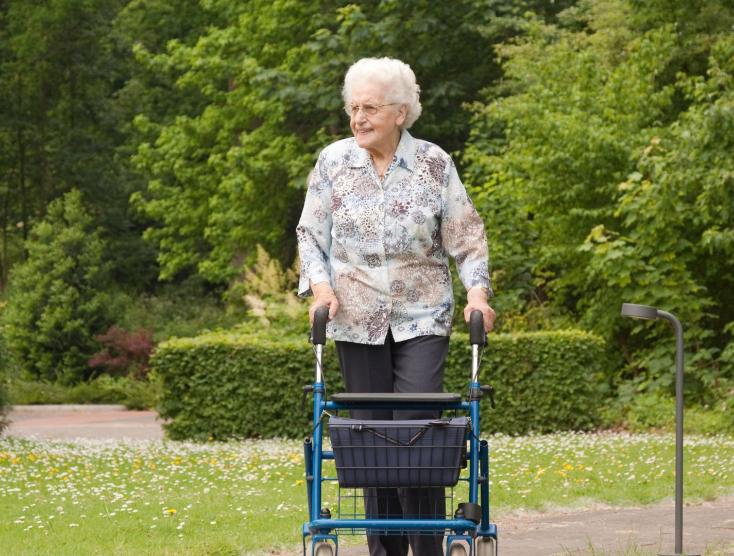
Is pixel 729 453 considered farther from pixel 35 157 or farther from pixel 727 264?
pixel 35 157

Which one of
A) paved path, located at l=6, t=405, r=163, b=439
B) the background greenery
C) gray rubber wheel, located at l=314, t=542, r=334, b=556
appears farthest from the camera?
paved path, located at l=6, t=405, r=163, b=439

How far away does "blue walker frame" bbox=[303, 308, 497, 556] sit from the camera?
4.00 metres

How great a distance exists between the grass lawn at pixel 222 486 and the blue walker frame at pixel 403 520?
5.52 feet

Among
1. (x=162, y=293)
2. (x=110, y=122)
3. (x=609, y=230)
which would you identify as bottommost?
(x=162, y=293)

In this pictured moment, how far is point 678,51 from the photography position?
1630cm

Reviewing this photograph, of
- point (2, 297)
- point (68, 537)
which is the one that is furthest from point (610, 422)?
point (2, 297)

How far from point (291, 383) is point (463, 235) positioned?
30.3 feet

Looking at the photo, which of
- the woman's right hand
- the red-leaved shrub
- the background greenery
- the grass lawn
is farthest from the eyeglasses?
the red-leaved shrub

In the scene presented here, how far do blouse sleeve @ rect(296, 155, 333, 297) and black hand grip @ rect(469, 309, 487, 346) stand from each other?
0.53 m

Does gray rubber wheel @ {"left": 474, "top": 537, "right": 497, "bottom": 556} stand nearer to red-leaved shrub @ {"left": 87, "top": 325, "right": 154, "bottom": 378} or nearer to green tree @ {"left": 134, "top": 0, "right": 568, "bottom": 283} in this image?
green tree @ {"left": 134, "top": 0, "right": 568, "bottom": 283}

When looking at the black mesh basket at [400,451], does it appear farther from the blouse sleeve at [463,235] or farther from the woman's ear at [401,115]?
the woman's ear at [401,115]

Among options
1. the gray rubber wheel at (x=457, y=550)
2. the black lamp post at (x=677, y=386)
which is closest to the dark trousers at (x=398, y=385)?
the gray rubber wheel at (x=457, y=550)

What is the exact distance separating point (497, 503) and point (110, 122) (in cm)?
2828

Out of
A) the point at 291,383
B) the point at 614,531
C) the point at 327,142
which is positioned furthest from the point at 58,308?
the point at 614,531
